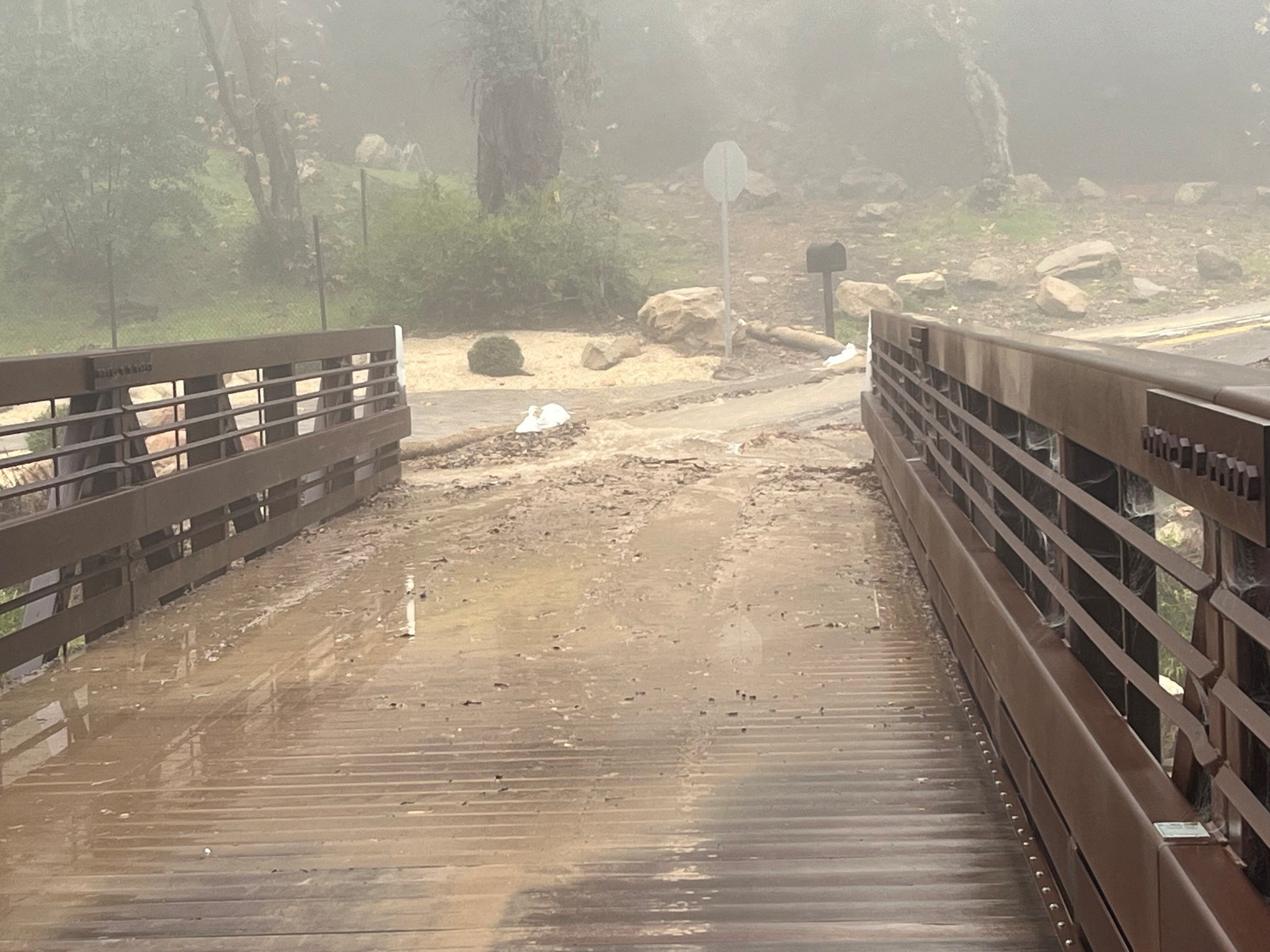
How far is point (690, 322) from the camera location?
22562 mm

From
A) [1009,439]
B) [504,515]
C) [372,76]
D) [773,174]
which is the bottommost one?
[504,515]

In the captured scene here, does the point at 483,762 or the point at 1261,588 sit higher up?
the point at 1261,588

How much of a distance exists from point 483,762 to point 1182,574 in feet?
8.31

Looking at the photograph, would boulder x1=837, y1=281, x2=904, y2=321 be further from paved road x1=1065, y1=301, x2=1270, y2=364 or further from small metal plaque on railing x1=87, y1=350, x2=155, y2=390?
small metal plaque on railing x1=87, y1=350, x2=155, y2=390

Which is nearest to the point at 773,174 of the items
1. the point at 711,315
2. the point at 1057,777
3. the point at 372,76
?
the point at 372,76

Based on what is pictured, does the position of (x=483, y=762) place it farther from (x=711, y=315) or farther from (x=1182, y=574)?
(x=711, y=315)

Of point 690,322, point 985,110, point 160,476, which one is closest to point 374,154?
point 985,110

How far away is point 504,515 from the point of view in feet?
30.5

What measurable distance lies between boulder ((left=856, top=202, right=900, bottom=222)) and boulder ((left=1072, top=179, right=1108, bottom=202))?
557cm

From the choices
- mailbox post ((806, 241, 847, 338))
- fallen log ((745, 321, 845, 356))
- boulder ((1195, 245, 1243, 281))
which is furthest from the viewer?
boulder ((1195, 245, 1243, 281))

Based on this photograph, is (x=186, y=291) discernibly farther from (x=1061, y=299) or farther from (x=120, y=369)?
(x=120, y=369)

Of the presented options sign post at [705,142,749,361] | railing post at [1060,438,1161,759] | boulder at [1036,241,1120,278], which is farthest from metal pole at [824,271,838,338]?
railing post at [1060,438,1161,759]

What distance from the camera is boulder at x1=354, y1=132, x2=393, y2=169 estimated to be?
4078cm

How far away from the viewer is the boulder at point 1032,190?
38094mm
